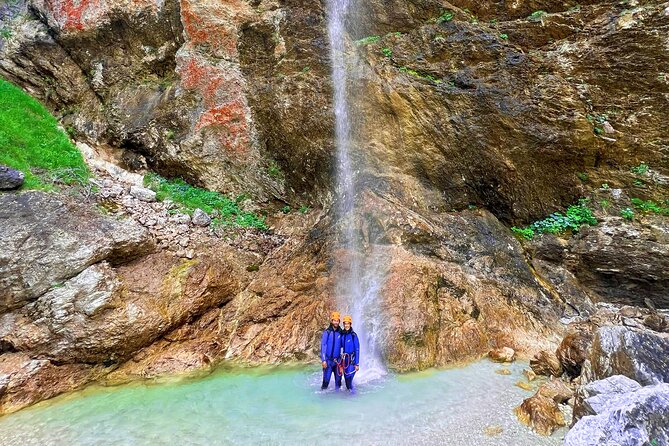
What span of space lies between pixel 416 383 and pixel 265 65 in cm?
992

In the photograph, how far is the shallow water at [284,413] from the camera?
515 centimetres

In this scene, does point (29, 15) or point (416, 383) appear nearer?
point (416, 383)

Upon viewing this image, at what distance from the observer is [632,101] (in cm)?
950

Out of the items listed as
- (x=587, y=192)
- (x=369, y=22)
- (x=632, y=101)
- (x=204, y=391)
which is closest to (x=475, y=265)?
(x=587, y=192)

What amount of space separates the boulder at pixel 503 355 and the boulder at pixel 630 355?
207 centimetres

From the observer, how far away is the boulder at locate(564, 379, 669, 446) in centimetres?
362

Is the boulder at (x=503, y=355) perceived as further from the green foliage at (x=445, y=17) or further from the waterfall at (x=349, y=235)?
the green foliage at (x=445, y=17)

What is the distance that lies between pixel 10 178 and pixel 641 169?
14332mm

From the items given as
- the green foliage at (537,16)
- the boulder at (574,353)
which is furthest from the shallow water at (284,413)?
the green foliage at (537,16)

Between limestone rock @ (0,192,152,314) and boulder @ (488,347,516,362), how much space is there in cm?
761

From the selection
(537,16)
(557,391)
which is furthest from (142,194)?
(537,16)

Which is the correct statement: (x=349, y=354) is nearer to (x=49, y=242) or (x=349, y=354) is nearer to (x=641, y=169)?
(x=49, y=242)

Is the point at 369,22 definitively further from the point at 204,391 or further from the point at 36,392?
the point at 36,392

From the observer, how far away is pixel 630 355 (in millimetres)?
4949
